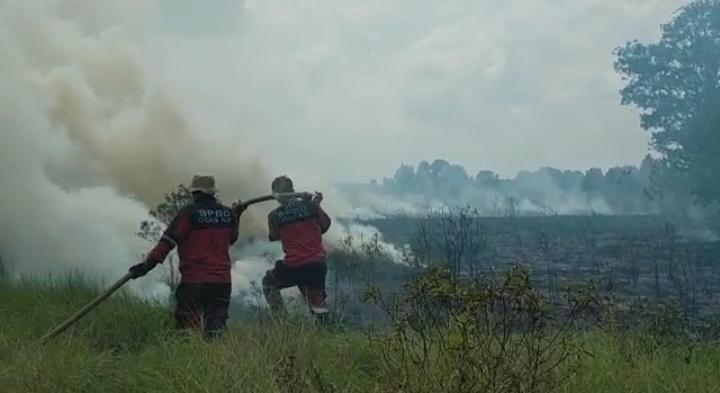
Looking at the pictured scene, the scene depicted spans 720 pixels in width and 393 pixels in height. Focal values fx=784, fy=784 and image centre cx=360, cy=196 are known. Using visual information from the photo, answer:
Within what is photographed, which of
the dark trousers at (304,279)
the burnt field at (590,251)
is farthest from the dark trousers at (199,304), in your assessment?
the burnt field at (590,251)

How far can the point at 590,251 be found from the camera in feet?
58.8

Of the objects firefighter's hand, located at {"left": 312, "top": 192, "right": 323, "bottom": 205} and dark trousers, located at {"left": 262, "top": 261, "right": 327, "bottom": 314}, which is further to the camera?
firefighter's hand, located at {"left": 312, "top": 192, "right": 323, "bottom": 205}

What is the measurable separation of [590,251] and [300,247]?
12152 mm

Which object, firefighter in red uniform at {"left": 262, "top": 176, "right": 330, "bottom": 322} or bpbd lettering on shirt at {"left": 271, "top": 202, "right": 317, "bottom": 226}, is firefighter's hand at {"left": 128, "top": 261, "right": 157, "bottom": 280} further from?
bpbd lettering on shirt at {"left": 271, "top": 202, "right": 317, "bottom": 226}

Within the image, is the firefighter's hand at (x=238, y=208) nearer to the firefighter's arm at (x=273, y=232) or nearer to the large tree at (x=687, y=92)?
the firefighter's arm at (x=273, y=232)

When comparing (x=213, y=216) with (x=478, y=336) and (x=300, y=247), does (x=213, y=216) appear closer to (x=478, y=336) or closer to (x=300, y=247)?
(x=300, y=247)

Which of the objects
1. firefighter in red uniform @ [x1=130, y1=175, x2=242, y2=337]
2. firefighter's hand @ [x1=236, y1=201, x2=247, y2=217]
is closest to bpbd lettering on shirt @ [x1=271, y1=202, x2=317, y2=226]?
firefighter's hand @ [x1=236, y1=201, x2=247, y2=217]

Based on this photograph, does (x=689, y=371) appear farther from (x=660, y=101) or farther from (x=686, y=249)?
(x=660, y=101)

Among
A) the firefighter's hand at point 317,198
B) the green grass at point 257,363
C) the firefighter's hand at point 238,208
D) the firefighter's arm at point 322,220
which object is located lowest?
the green grass at point 257,363

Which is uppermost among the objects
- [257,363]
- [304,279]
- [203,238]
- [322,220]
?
[322,220]

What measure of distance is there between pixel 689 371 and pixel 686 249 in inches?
538

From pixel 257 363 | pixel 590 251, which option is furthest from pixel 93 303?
pixel 590 251

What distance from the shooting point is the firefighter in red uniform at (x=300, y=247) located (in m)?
7.26

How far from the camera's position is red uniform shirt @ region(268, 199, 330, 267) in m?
7.26
